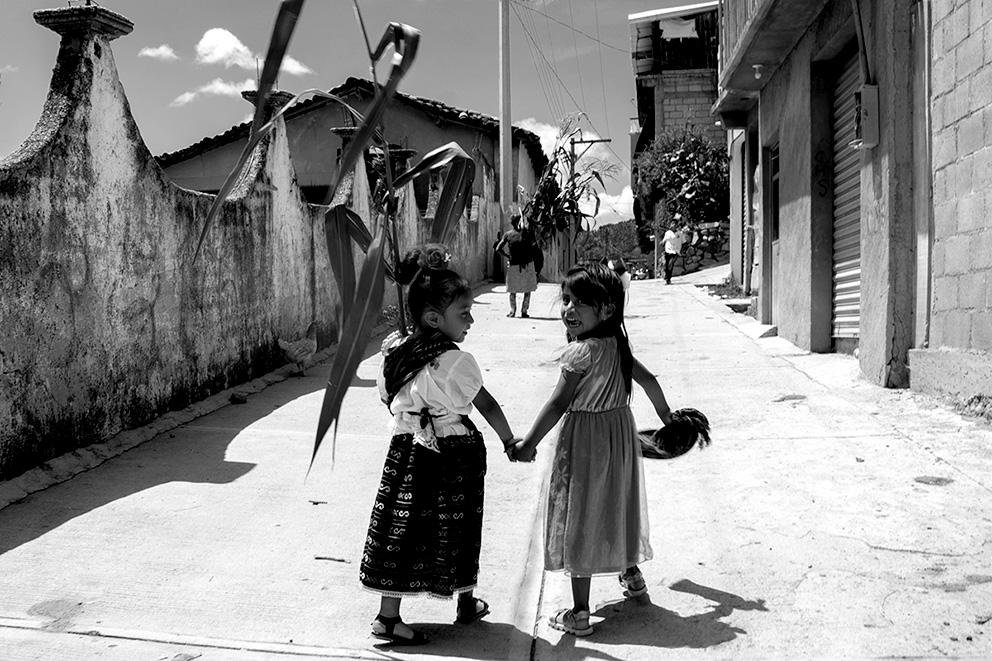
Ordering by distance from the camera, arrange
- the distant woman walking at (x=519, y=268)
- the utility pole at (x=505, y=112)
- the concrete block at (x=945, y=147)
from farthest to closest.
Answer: the utility pole at (x=505, y=112) < the distant woman walking at (x=519, y=268) < the concrete block at (x=945, y=147)

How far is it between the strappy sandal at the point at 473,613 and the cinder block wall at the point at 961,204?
3.61m

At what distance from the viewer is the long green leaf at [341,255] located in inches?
81.2

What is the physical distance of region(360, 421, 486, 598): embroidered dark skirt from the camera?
9.57 feet

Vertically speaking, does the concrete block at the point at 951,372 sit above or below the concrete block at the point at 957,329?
below

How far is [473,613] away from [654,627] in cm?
62

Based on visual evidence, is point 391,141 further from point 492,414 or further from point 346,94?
point 492,414

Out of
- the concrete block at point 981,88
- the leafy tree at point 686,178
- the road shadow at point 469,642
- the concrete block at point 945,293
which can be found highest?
the leafy tree at point 686,178

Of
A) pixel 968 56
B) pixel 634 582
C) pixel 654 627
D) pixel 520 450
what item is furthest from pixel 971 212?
pixel 520 450

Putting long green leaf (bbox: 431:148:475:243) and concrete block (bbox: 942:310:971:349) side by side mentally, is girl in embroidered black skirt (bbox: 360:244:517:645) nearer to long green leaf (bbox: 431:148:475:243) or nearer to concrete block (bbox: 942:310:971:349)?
long green leaf (bbox: 431:148:475:243)

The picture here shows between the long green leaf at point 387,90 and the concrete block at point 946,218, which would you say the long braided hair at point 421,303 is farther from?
the concrete block at point 946,218

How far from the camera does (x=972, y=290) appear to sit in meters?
5.50

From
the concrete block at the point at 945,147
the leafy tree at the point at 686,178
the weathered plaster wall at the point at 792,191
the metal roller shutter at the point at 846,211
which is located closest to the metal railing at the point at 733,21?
the weathered plaster wall at the point at 792,191

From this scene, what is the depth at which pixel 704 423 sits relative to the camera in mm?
3443

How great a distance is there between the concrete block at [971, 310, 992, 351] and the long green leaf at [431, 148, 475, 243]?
4017mm
